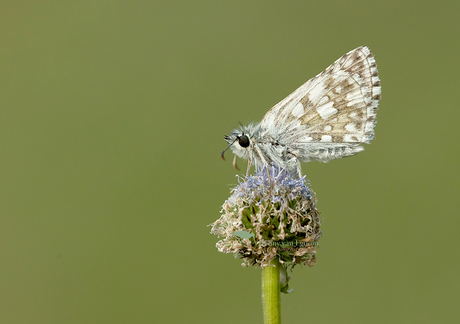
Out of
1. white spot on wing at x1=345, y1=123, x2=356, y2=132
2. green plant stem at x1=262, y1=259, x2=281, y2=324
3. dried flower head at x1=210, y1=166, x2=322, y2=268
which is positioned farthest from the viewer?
white spot on wing at x1=345, y1=123, x2=356, y2=132

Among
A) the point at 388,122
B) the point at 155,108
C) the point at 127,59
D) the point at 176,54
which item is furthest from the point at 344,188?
the point at 127,59

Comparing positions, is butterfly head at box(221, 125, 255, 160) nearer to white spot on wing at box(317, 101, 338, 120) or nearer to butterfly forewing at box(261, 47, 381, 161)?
butterfly forewing at box(261, 47, 381, 161)

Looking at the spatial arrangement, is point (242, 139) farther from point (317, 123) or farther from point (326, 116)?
point (326, 116)

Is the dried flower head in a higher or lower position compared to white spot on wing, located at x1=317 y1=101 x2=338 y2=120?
lower

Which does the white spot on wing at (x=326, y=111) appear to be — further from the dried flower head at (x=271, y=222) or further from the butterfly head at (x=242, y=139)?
the dried flower head at (x=271, y=222)

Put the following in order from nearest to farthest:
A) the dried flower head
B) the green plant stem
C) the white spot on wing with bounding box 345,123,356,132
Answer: the green plant stem, the dried flower head, the white spot on wing with bounding box 345,123,356,132

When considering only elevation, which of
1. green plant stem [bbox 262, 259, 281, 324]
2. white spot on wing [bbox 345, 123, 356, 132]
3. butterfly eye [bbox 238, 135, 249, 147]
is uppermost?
white spot on wing [bbox 345, 123, 356, 132]

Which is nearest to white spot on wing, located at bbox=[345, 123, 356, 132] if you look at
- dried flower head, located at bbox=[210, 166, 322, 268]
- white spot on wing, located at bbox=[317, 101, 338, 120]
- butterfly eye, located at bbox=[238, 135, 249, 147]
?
white spot on wing, located at bbox=[317, 101, 338, 120]

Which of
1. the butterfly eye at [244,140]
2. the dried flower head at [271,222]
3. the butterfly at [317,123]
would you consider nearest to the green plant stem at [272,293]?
the dried flower head at [271,222]

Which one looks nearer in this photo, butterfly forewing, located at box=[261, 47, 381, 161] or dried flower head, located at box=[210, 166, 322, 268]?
dried flower head, located at box=[210, 166, 322, 268]

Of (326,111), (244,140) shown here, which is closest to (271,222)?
(244,140)
